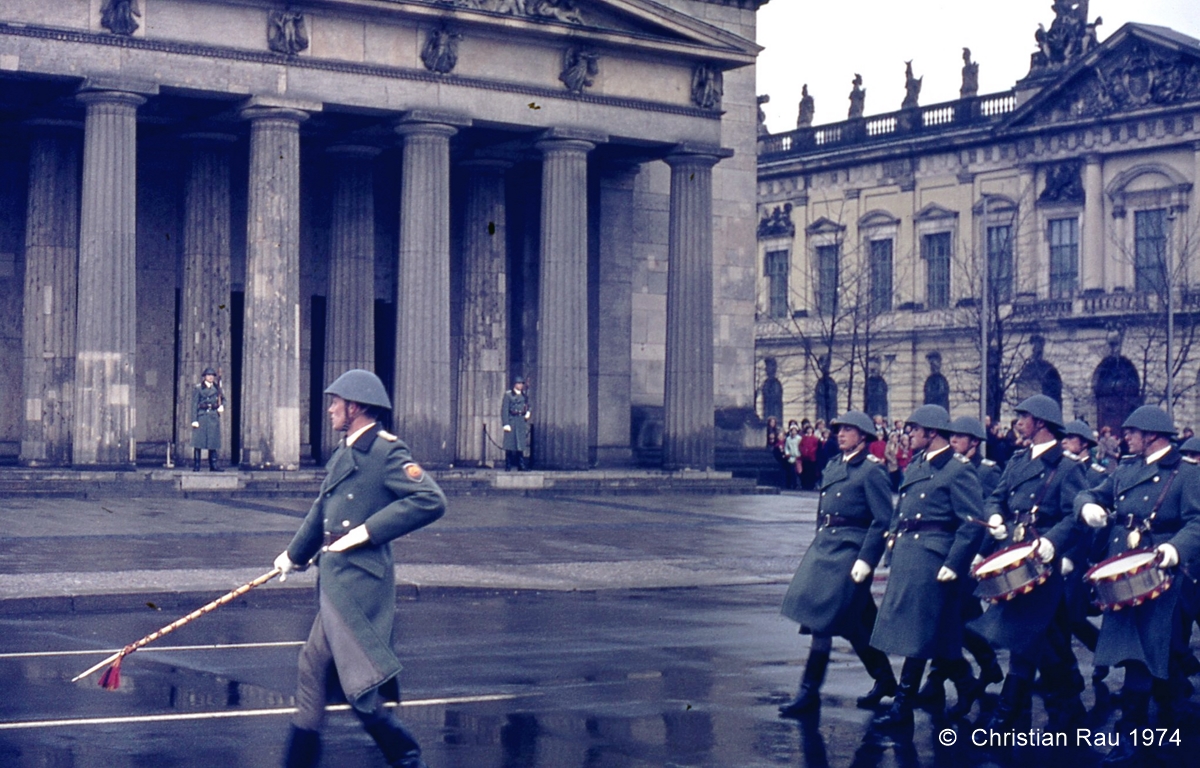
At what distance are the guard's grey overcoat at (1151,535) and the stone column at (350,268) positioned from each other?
26858 millimetres

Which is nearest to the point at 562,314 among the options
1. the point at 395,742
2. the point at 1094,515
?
the point at 1094,515

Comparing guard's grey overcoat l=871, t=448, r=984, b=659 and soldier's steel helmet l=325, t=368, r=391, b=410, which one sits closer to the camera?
soldier's steel helmet l=325, t=368, r=391, b=410

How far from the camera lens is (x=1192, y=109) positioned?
61062 mm

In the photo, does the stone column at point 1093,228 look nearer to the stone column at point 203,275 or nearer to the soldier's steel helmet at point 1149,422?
the stone column at point 203,275

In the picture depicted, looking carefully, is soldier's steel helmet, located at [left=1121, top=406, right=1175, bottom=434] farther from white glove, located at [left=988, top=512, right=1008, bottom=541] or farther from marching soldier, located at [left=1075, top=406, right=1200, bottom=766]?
white glove, located at [left=988, top=512, right=1008, bottom=541]

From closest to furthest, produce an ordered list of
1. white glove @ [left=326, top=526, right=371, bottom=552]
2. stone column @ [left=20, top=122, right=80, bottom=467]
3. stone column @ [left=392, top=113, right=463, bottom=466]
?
1. white glove @ [left=326, top=526, right=371, bottom=552]
2. stone column @ [left=392, top=113, right=463, bottom=466]
3. stone column @ [left=20, top=122, right=80, bottom=467]

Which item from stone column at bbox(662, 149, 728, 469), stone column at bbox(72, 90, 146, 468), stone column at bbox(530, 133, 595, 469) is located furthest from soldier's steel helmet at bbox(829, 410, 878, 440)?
stone column at bbox(662, 149, 728, 469)

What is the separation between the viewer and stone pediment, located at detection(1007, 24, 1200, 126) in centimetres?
6156

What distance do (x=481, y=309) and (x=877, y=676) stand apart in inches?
1090

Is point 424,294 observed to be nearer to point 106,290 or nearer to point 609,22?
point 106,290

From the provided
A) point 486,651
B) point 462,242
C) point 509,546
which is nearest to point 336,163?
point 462,242

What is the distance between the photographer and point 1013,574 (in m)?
11.5

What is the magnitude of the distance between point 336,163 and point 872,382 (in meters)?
39.6

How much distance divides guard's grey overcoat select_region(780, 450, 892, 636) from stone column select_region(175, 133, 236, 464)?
2513 cm
